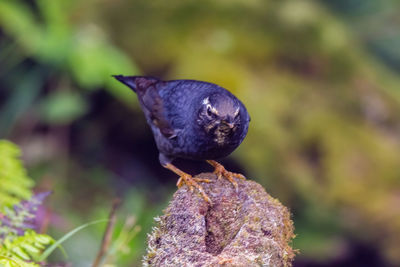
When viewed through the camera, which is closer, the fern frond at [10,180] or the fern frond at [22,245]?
the fern frond at [22,245]

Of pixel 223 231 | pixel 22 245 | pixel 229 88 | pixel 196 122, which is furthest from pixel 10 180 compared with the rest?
pixel 229 88

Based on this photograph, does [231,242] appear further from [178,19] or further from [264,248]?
[178,19]

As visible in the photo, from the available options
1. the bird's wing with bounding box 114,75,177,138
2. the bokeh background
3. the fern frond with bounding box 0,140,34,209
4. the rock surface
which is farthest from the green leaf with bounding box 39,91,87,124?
the rock surface

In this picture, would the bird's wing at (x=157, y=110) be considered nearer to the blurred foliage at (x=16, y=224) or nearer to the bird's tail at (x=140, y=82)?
the bird's tail at (x=140, y=82)

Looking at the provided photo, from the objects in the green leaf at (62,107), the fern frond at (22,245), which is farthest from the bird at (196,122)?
the green leaf at (62,107)

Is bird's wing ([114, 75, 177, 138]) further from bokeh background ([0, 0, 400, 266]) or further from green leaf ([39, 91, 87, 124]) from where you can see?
green leaf ([39, 91, 87, 124])
